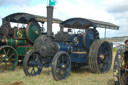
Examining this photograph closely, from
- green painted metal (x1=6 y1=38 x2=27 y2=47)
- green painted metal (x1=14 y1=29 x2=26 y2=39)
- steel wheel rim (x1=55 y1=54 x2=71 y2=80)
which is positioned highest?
green painted metal (x1=14 y1=29 x2=26 y2=39)

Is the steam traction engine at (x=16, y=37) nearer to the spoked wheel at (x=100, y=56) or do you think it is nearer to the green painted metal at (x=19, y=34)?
the green painted metal at (x=19, y=34)

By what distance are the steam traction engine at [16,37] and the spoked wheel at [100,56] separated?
124 inches

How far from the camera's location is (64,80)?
5.60 metres

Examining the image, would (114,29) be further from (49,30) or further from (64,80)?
(64,80)

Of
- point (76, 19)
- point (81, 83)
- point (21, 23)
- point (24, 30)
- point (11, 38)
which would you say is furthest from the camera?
point (21, 23)

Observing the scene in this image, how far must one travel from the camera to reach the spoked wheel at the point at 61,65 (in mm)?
5345

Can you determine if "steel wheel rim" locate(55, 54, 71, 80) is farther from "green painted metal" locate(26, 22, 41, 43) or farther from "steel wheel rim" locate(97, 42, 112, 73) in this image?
"green painted metal" locate(26, 22, 41, 43)

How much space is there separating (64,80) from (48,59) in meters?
1.27

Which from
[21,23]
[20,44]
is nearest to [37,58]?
[20,44]

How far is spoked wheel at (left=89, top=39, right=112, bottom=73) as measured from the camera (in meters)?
6.67

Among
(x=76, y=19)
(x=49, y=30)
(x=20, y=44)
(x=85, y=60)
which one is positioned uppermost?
(x=76, y=19)

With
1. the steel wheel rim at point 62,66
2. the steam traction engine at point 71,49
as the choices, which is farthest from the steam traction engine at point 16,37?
the steel wheel rim at point 62,66

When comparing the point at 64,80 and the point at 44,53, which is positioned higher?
the point at 44,53

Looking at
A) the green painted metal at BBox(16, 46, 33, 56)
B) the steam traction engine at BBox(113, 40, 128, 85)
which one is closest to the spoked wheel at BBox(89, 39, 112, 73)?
the steam traction engine at BBox(113, 40, 128, 85)
